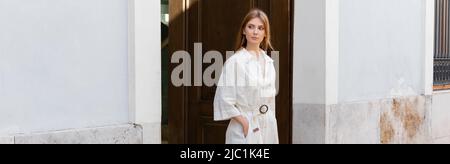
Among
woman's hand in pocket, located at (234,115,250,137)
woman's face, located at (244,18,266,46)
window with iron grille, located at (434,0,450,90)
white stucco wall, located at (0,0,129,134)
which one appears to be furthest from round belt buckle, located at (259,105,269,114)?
window with iron grille, located at (434,0,450,90)

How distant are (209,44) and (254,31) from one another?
1864mm

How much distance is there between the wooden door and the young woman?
5.22 feet

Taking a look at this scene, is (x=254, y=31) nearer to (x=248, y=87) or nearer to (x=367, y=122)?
(x=248, y=87)

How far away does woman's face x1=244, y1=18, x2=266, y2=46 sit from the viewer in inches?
158

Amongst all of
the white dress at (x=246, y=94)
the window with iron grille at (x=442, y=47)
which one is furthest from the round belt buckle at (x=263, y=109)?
the window with iron grille at (x=442, y=47)

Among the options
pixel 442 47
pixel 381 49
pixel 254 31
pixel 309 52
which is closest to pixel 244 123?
pixel 254 31

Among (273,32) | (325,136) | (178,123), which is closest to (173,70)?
(178,123)

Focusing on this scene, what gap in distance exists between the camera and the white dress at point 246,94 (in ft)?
13.1

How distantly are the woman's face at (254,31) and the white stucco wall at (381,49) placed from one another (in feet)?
6.72

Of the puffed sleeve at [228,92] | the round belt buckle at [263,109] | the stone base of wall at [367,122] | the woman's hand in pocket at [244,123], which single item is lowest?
the stone base of wall at [367,122]

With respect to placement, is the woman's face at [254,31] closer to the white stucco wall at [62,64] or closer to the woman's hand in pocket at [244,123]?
the woman's hand in pocket at [244,123]

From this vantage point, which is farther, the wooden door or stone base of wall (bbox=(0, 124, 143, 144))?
the wooden door

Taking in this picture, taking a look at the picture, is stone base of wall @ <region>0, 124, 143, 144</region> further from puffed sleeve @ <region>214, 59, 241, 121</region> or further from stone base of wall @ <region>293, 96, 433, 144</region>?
stone base of wall @ <region>293, 96, 433, 144</region>
